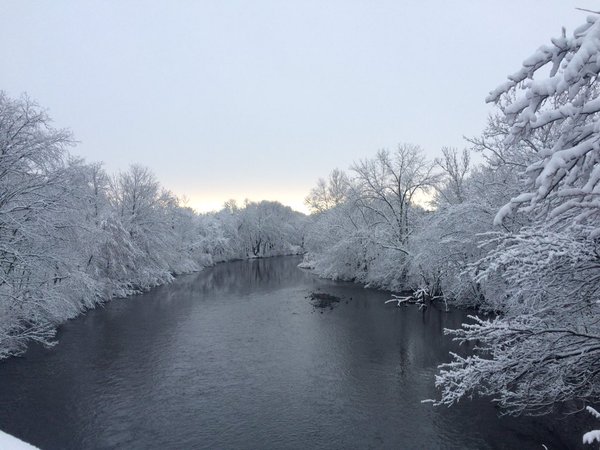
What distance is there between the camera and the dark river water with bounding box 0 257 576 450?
33.5 ft

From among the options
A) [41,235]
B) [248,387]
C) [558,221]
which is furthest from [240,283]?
[558,221]

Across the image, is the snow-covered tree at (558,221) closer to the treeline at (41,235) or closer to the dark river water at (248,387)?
the dark river water at (248,387)

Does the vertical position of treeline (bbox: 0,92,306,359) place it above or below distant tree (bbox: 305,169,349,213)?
below

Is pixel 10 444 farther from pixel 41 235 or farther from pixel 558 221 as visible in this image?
pixel 41 235

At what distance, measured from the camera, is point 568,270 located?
5.55 metres

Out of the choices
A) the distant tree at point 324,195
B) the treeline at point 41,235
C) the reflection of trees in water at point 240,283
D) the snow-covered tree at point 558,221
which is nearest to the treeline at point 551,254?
the snow-covered tree at point 558,221

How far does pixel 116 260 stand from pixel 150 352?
69.4ft

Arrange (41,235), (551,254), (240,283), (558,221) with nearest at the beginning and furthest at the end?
(551,254), (558,221), (41,235), (240,283)

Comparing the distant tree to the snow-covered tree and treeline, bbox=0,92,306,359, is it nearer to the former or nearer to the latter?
treeline, bbox=0,92,306,359

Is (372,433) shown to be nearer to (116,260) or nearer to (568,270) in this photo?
(568,270)

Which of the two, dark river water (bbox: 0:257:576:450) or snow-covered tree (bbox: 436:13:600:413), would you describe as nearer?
snow-covered tree (bbox: 436:13:600:413)

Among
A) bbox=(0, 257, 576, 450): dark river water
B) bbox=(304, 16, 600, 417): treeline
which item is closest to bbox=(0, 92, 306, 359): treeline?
bbox=(0, 257, 576, 450): dark river water

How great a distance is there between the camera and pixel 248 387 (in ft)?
43.3

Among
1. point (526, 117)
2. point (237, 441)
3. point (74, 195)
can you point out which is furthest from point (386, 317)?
point (526, 117)
